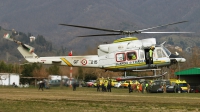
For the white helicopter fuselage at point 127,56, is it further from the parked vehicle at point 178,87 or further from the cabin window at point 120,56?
the parked vehicle at point 178,87

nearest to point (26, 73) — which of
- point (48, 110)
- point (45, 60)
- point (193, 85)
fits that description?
point (193, 85)

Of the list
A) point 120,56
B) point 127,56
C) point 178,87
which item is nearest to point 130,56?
point 127,56

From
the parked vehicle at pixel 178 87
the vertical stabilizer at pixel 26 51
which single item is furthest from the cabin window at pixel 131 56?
the parked vehicle at pixel 178 87

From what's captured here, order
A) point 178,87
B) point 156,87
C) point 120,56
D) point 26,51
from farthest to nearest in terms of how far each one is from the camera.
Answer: point 178,87 < point 156,87 < point 26,51 < point 120,56

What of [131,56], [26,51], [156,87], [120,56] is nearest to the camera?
[131,56]

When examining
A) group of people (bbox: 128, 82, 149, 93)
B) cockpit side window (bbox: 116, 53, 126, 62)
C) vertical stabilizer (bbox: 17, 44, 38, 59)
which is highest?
vertical stabilizer (bbox: 17, 44, 38, 59)

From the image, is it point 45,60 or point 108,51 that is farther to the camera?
point 45,60

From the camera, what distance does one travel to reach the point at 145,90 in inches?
2383

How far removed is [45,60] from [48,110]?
1433 cm

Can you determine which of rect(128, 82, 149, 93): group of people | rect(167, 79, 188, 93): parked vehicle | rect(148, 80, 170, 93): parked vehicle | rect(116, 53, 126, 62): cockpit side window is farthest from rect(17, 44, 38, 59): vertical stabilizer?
rect(167, 79, 188, 93): parked vehicle

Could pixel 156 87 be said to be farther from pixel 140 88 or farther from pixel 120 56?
pixel 120 56

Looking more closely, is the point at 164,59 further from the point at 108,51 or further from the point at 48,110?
the point at 48,110

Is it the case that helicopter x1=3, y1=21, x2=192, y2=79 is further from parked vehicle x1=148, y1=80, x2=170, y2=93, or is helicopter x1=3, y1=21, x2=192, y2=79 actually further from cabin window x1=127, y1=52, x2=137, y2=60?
parked vehicle x1=148, y1=80, x2=170, y2=93

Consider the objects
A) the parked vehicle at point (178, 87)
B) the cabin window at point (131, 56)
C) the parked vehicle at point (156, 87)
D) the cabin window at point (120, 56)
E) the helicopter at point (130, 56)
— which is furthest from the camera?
the parked vehicle at point (178, 87)
